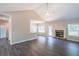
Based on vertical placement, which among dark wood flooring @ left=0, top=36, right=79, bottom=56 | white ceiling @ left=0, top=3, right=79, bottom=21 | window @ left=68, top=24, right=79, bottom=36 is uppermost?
white ceiling @ left=0, top=3, right=79, bottom=21

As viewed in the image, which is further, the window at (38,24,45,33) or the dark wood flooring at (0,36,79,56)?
the window at (38,24,45,33)

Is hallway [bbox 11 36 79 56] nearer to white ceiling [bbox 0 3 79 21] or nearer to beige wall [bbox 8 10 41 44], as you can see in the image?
beige wall [bbox 8 10 41 44]

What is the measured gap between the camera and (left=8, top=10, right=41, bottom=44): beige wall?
99.2 inches

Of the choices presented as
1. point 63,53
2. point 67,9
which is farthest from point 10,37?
point 67,9

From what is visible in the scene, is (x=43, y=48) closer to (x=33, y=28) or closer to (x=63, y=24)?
(x=33, y=28)

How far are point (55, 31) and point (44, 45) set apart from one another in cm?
46

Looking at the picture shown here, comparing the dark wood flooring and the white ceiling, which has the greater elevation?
the white ceiling

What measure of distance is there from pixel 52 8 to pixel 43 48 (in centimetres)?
104

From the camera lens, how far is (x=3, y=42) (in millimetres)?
2490

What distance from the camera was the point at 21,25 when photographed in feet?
8.59

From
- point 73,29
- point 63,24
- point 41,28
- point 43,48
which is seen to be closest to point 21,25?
point 41,28

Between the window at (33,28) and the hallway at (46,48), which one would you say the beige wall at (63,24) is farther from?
the window at (33,28)

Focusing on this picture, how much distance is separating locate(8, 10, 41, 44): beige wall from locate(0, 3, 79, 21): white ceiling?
0.12 metres

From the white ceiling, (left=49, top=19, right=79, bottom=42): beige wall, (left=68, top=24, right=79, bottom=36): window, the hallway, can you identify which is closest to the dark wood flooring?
the hallway
